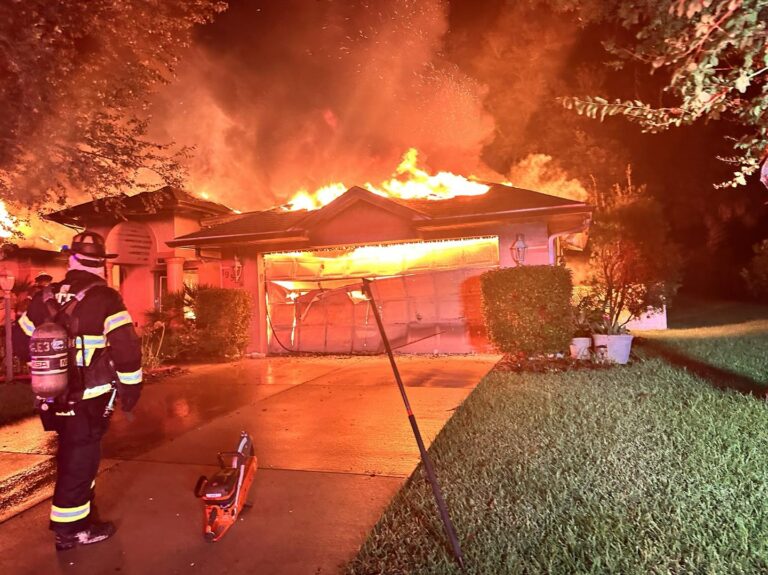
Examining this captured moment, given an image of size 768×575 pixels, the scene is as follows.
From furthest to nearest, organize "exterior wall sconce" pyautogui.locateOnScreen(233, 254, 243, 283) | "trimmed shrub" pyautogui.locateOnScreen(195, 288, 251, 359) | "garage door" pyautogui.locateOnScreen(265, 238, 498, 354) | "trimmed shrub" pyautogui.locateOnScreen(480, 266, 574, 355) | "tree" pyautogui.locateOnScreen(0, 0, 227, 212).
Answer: "exterior wall sconce" pyautogui.locateOnScreen(233, 254, 243, 283) → "garage door" pyautogui.locateOnScreen(265, 238, 498, 354) → "trimmed shrub" pyautogui.locateOnScreen(195, 288, 251, 359) → "trimmed shrub" pyautogui.locateOnScreen(480, 266, 574, 355) → "tree" pyautogui.locateOnScreen(0, 0, 227, 212)

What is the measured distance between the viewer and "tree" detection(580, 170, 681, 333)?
39.1ft

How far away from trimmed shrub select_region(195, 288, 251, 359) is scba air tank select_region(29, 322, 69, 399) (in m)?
8.13

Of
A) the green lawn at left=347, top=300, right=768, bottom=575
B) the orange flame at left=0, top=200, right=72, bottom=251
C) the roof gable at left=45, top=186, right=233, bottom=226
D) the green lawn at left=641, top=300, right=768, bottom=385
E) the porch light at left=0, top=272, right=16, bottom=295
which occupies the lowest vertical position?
the green lawn at left=641, top=300, right=768, bottom=385

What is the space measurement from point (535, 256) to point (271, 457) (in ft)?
24.5

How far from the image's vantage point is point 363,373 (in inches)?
372

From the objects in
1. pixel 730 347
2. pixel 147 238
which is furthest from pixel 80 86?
pixel 730 347

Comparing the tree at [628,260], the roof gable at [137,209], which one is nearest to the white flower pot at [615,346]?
the tree at [628,260]

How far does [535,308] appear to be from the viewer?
896 centimetres

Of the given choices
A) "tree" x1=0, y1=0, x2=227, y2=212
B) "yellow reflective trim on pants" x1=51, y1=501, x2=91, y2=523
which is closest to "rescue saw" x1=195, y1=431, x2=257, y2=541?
"yellow reflective trim on pants" x1=51, y1=501, x2=91, y2=523

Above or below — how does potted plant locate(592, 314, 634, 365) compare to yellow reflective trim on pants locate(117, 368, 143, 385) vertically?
below

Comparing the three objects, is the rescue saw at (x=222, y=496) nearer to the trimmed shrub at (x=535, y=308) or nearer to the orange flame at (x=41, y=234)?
the trimmed shrub at (x=535, y=308)

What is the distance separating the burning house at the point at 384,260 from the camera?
11125 mm

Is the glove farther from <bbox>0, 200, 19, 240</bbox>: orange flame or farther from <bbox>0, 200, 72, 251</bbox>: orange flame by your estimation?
<bbox>0, 200, 72, 251</bbox>: orange flame

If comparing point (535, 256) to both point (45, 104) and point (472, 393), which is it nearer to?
point (472, 393)
